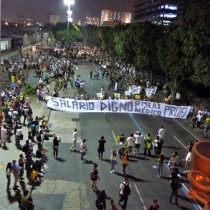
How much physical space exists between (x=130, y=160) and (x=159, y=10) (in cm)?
13608

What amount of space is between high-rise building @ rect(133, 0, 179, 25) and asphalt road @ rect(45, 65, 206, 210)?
10840cm

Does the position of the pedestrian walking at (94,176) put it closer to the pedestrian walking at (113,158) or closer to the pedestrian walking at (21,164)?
the pedestrian walking at (113,158)

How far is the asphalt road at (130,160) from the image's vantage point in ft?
50.1

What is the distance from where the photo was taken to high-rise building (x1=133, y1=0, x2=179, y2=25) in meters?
142

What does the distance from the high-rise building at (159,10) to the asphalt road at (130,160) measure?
4268 inches

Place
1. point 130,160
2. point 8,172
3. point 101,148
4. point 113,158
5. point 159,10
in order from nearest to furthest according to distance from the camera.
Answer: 1. point 8,172
2. point 113,158
3. point 101,148
4. point 130,160
5. point 159,10

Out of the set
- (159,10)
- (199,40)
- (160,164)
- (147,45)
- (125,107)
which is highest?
(159,10)

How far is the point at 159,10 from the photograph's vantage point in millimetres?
146875

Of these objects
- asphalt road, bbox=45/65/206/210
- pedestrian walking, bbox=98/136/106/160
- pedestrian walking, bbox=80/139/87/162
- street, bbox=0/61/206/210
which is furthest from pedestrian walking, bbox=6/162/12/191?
pedestrian walking, bbox=98/136/106/160

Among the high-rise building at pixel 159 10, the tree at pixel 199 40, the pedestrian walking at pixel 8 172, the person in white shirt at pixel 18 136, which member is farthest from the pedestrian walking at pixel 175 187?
the high-rise building at pixel 159 10

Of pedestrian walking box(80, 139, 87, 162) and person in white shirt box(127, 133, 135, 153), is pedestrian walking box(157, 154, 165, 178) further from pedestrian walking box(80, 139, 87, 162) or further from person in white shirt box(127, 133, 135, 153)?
pedestrian walking box(80, 139, 87, 162)

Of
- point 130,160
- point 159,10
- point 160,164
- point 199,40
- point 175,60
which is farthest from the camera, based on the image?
point 159,10

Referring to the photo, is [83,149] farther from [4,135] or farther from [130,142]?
[4,135]

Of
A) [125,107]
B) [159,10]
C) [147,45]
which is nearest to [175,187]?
[125,107]
